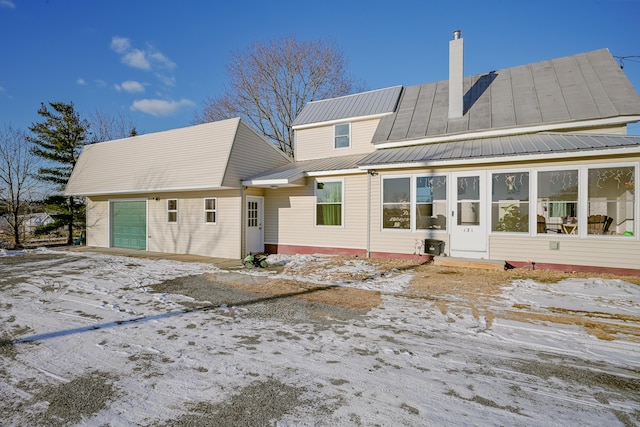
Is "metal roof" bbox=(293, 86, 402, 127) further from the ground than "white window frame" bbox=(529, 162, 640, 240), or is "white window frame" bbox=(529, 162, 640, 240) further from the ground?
"metal roof" bbox=(293, 86, 402, 127)

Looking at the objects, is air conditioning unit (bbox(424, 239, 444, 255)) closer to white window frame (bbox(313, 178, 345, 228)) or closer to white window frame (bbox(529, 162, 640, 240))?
white window frame (bbox(529, 162, 640, 240))

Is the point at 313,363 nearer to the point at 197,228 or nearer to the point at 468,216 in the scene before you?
the point at 468,216

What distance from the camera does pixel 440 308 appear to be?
18.6 feet

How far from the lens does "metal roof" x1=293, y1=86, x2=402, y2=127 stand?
13.4m

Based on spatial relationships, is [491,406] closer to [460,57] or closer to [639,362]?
[639,362]

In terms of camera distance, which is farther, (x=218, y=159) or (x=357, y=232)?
(x=218, y=159)

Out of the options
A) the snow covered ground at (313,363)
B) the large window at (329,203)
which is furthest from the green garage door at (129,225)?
the snow covered ground at (313,363)

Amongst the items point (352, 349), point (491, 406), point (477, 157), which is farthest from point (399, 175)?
point (491, 406)

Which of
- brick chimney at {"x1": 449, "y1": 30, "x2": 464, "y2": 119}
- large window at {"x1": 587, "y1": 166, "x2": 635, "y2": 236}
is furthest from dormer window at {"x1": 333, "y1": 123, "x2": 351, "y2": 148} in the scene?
large window at {"x1": 587, "y1": 166, "x2": 635, "y2": 236}

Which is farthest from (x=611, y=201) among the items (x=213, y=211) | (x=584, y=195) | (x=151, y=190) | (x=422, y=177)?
(x=151, y=190)

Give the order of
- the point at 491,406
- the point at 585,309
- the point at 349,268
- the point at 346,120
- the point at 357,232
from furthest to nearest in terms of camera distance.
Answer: the point at 346,120
the point at 357,232
the point at 349,268
the point at 585,309
the point at 491,406

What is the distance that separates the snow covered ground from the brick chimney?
24.2ft

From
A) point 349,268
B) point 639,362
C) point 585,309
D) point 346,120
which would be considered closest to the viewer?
point 639,362

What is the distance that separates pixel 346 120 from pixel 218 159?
5.51 meters
